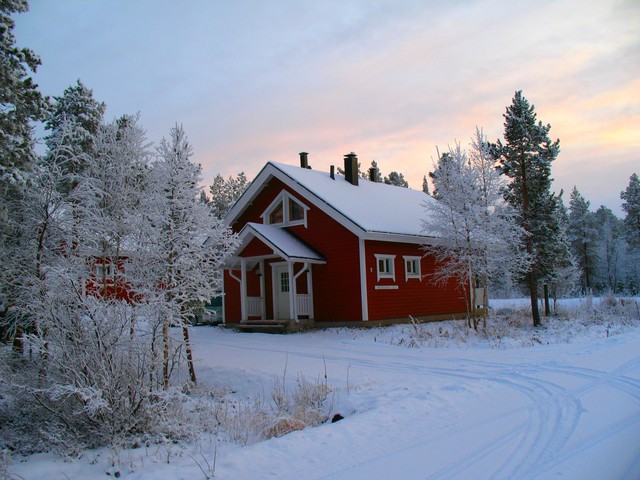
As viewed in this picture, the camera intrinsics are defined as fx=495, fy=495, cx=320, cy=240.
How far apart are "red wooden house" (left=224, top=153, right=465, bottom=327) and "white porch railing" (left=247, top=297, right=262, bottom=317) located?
46 mm

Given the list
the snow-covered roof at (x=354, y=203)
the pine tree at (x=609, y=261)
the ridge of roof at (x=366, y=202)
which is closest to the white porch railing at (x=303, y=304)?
the snow-covered roof at (x=354, y=203)

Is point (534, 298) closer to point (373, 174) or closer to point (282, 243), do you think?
point (282, 243)

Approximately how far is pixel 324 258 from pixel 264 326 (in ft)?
12.5

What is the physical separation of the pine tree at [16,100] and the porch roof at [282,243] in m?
9.94

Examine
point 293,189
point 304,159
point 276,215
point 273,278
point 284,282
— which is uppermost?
point 304,159

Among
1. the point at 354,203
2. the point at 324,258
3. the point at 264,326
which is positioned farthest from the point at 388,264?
the point at 264,326

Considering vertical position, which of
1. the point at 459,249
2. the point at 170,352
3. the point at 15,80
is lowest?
the point at 170,352

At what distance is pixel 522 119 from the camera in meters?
22.8

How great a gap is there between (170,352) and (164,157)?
4485 mm

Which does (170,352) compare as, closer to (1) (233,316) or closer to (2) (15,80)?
(2) (15,80)

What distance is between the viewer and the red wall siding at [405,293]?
20328 millimetres

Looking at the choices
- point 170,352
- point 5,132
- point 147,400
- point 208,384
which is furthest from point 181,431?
point 5,132

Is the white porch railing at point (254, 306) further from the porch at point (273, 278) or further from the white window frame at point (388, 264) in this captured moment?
the white window frame at point (388, 264)

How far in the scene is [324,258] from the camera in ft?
69.5
